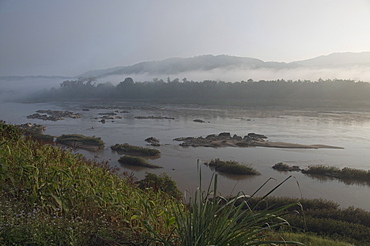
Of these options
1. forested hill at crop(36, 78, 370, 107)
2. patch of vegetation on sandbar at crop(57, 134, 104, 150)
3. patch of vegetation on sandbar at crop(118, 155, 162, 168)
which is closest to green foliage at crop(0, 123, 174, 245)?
patch of vegetation on sandbar at crop(118, 155, 162, 168)

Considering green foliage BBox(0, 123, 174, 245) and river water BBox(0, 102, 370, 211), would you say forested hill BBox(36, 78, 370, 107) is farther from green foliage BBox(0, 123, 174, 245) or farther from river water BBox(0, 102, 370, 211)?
green foliage BBox(0, 123, 174, 245)

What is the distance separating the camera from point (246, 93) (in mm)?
91688

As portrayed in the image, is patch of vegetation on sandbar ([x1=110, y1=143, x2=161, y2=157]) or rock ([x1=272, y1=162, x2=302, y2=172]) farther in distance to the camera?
patch of vegetation on sandbar ([x1=110, y1=143, x2=161, y2=157])

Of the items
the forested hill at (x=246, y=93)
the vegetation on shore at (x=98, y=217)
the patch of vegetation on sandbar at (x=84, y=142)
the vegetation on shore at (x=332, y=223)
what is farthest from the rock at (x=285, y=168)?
the forested hill at (x=246, y=93)

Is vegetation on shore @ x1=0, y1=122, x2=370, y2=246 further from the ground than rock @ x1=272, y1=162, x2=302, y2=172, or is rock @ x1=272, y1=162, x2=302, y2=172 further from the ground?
vegetation on shore @ x1=0, y1=122, x2=370, y2=246

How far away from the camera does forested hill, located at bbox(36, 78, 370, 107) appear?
73000 mm

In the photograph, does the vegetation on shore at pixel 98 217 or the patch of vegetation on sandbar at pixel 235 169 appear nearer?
the vegetation on shore at pixel 98 217

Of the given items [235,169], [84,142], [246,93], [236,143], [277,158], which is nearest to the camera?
[235,169]

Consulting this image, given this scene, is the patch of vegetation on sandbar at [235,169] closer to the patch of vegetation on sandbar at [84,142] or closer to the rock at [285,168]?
the rock at [285,168]

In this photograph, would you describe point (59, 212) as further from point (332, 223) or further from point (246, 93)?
point (246, 93)

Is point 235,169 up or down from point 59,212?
down

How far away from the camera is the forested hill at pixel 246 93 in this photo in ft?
240

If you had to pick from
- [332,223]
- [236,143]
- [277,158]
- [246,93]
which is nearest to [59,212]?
[332,223]

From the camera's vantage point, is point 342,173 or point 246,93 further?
point 246,93
